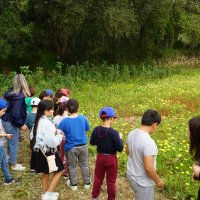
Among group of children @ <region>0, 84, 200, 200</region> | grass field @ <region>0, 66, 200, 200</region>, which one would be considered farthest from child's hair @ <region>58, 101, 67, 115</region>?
grass field @ <region>0, 66, 200, 200</region>

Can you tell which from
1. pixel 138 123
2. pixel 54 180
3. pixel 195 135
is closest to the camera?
pixel 195 135

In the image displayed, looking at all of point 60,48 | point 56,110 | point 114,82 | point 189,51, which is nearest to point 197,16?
point 189,51

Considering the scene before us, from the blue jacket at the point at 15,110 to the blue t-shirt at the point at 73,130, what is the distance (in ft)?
4.10

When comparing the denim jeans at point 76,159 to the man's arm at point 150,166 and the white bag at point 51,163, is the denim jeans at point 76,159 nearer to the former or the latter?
the white bag at point 51,163

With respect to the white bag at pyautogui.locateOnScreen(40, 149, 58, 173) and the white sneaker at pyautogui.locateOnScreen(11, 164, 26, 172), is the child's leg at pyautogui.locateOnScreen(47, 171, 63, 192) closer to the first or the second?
the white bag at pyautogui.locateOnScreen(40, 149, 58, 173)

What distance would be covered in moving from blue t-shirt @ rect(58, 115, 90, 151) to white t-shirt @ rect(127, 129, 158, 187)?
1484 millimetres

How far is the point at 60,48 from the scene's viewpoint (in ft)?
85.7

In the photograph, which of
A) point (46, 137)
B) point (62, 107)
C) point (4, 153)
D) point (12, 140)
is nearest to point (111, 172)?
point (46, 137)

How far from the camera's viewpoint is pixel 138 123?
34.1ft

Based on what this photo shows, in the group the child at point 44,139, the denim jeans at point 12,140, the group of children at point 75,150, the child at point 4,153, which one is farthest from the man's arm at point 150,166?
the denim jeans at point 12,140

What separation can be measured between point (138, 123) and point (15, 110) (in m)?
4.75

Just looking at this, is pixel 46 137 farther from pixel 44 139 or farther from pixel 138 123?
pixel 138 123

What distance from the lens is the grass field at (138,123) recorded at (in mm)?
6121

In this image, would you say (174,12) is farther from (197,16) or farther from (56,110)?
(56,110)
